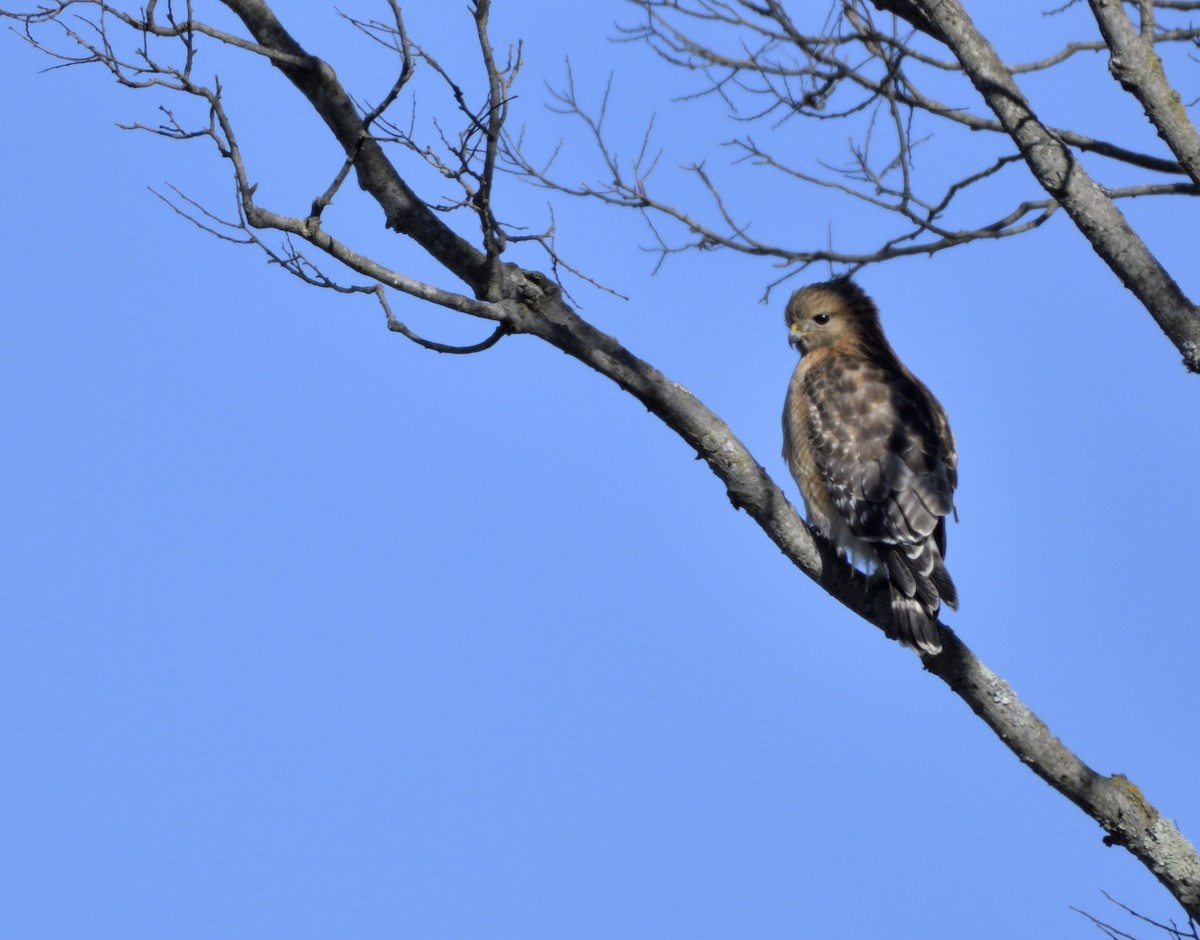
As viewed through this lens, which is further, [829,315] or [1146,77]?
[829,315]

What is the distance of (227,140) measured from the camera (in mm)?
4250

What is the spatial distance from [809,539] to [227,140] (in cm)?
243

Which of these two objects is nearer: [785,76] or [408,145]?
[408,145]

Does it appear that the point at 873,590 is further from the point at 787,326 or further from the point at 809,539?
the point at 787,326

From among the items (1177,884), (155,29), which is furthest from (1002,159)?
(155,29)

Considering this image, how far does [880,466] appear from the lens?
6090 millimetres

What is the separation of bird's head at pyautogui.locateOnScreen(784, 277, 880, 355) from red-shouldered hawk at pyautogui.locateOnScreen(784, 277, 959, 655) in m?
0.15

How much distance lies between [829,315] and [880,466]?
1.72 metres

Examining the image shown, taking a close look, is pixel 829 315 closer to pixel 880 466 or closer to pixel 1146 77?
pixel 880 466

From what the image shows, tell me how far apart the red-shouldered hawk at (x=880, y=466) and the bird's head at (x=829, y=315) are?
0.15 metres

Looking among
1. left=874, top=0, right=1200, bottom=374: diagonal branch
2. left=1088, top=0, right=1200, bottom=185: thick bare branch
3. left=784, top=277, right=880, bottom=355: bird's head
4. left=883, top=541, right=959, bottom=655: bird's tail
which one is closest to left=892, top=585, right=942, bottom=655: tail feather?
left=883, top=541, right=959, bottom=655: bird's tail

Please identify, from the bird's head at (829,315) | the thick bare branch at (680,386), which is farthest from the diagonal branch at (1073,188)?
the bird's head at (829,315)

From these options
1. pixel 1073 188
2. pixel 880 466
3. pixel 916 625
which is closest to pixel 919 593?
pixel 916 625

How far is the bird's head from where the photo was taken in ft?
24.8
